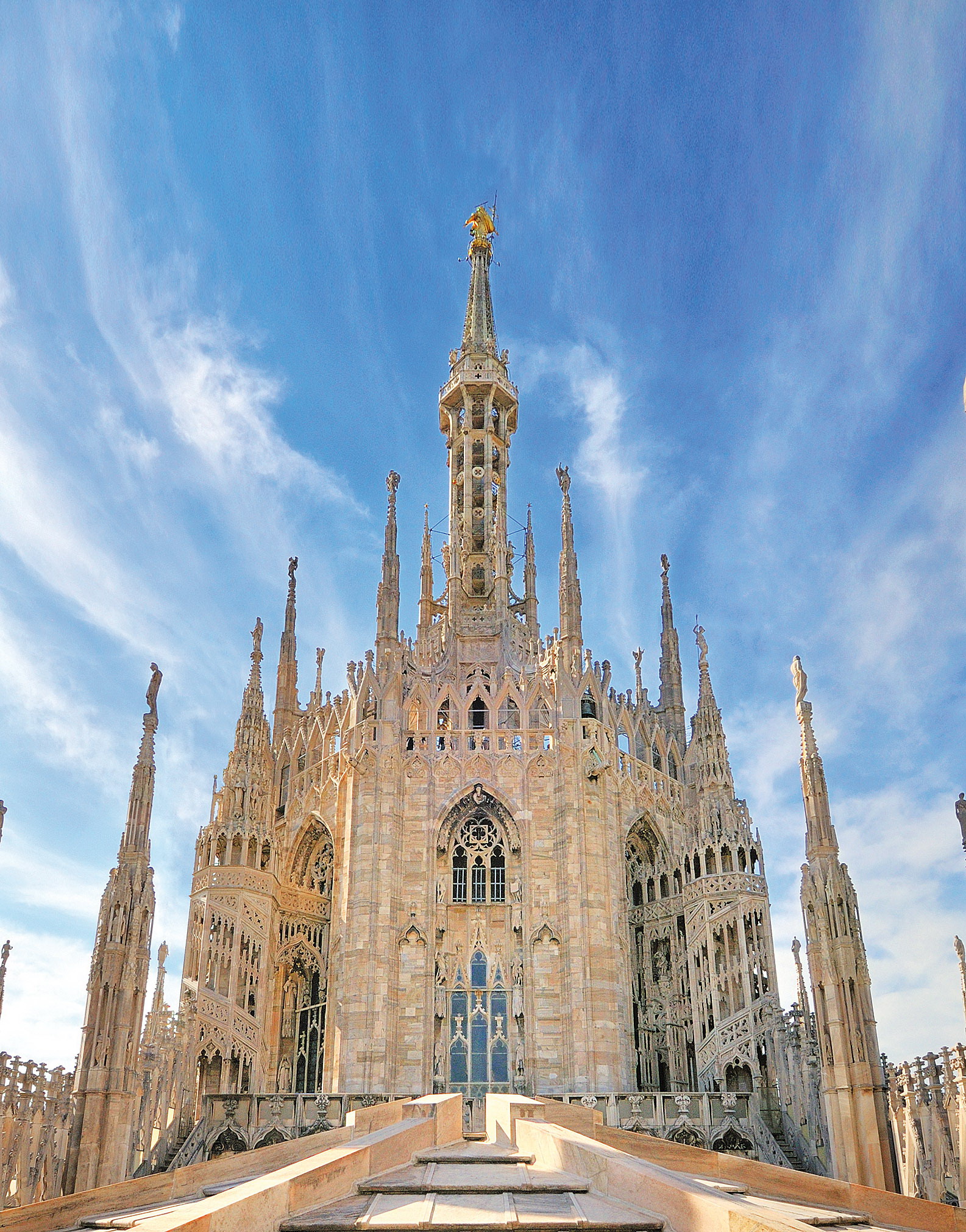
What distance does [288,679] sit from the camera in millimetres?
48750

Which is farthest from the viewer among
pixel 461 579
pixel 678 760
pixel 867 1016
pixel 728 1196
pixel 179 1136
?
pixel 461 579

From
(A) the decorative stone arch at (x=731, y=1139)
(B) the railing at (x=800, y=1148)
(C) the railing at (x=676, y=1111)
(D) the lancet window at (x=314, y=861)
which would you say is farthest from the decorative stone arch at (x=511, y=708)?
(B) the railing at (x=800, y=1148)

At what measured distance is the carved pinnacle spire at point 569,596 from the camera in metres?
43.3

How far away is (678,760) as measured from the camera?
46.2 m

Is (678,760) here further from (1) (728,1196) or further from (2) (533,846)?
(1) (728,1196)

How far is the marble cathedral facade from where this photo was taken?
1421 inches

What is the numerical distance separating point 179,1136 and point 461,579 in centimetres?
2765

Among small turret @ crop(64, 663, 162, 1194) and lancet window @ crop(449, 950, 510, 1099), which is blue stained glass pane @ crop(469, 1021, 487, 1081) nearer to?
lancet window @ crop(449, 950, 510, 1099)

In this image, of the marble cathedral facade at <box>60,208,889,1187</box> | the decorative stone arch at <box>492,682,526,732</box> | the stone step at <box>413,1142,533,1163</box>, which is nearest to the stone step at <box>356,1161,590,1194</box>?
the stone step at <box>413,1142,533,1163</box>

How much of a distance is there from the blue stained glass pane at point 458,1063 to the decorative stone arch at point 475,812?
22.0 ft

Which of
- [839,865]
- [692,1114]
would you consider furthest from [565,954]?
[839,865]

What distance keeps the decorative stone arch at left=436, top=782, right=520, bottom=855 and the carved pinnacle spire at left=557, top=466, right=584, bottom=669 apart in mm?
6136

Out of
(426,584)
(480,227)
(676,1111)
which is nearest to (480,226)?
(480,227)

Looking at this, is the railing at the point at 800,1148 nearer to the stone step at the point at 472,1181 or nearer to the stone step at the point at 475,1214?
the stone step at the point at 472,1181
